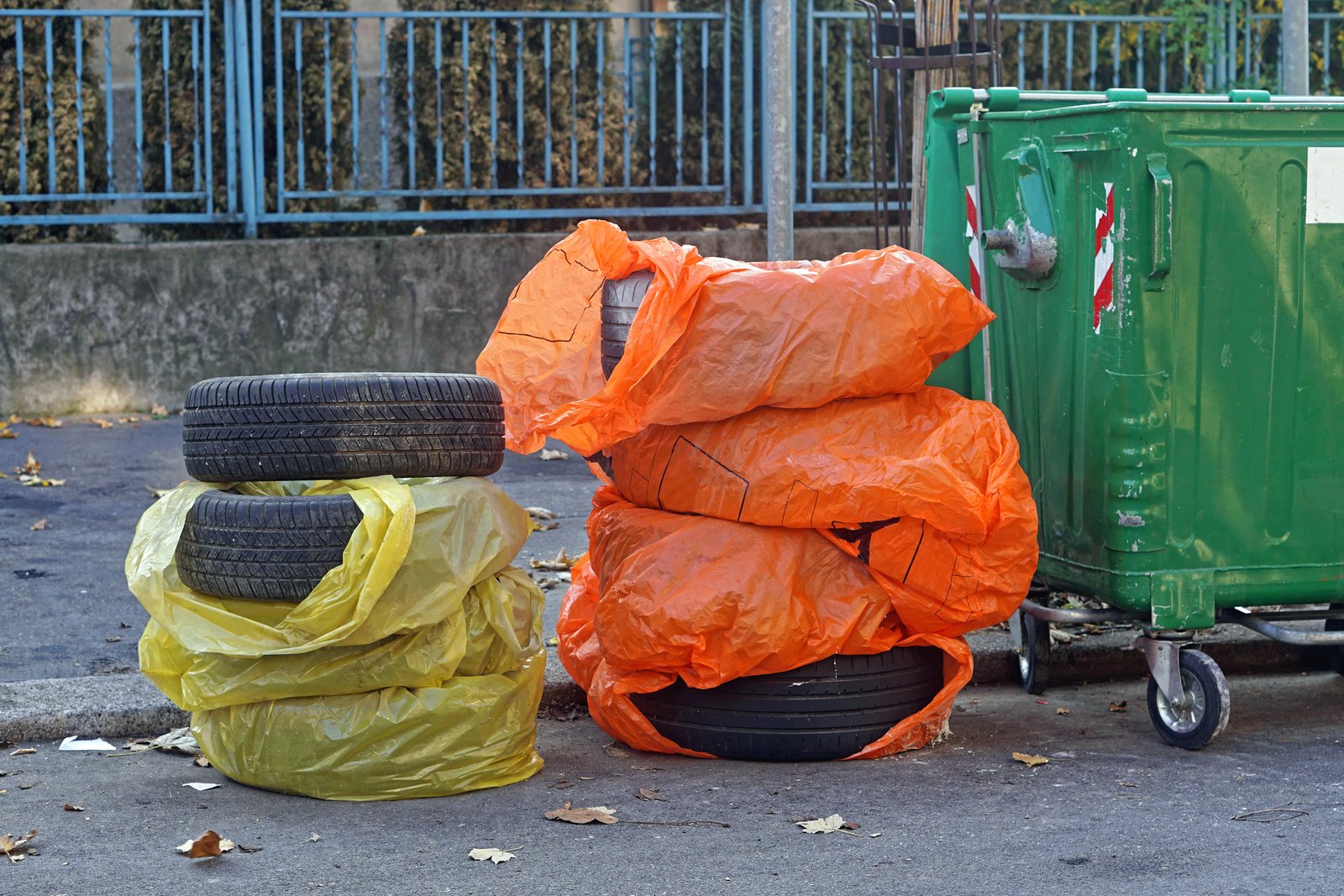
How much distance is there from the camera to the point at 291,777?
3.46 meters

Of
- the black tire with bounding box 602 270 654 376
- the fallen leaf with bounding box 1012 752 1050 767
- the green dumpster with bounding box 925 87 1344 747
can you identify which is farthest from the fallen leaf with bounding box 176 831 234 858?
the green dumpster with bounding box 925 87 1344 747

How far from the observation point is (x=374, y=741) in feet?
11.3

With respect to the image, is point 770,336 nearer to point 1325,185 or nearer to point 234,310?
point 1325,185

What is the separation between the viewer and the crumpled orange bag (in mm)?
3602

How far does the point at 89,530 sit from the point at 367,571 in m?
3.19

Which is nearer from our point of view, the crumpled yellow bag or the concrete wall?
the crumpled yellow bag

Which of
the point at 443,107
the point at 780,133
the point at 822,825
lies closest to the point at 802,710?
the point at 822,825

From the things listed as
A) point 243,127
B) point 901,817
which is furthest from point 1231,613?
point 243,127

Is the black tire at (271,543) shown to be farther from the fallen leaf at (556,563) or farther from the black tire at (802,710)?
the fallen leaf at (556,563)

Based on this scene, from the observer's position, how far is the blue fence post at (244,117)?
8.76 metres

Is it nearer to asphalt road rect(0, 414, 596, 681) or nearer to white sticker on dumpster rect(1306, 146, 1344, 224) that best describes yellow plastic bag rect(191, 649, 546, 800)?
asphalt road rect(0, 414, 596, 681)

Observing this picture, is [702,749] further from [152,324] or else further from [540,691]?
[152,324]

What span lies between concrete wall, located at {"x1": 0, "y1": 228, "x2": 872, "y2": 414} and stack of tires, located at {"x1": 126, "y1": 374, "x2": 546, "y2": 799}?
17.7ft

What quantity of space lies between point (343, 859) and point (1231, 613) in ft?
7.77
